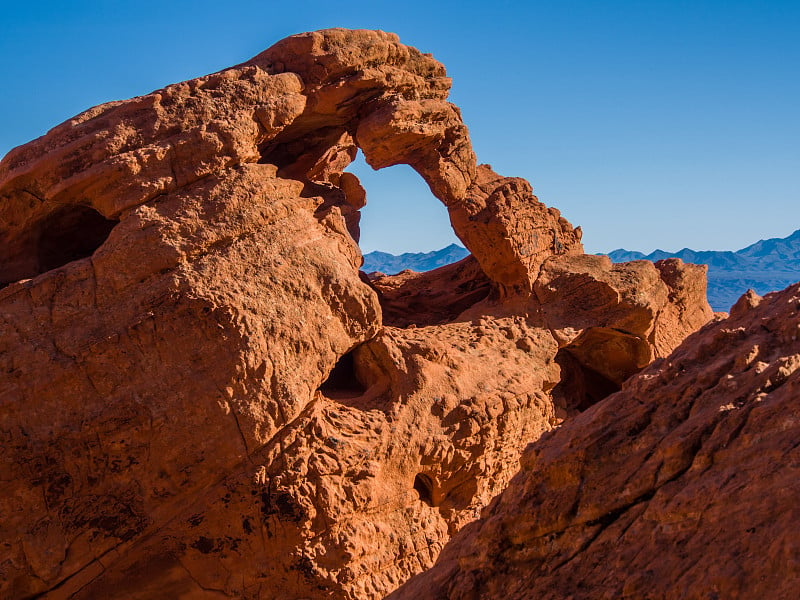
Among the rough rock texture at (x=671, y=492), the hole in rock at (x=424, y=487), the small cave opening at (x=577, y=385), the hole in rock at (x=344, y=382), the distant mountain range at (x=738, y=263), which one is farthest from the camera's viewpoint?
the distant mountain range at (x=738, y=263)

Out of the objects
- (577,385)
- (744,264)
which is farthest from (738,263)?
(577,385)

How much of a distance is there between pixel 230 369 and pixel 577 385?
4.85 meters

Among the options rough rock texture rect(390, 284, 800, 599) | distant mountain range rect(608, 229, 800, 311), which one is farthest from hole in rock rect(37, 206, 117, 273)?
distant mountain range rect(608, 229, 800, 311)

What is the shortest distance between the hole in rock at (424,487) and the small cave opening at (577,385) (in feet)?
8.33

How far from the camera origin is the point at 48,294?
6.49 metres

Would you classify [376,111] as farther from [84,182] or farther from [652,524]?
[652,524]

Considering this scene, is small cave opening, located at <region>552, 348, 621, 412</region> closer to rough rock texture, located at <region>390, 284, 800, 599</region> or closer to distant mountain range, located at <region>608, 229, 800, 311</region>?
rough rock texture, located at <region>390, 284, 800, 599</region>

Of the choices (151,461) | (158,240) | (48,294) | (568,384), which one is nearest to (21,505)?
(151,461)

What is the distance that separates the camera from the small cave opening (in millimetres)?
9547

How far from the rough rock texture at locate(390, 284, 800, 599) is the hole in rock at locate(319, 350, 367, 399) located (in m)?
2.99

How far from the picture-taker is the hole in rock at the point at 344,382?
7441 mm

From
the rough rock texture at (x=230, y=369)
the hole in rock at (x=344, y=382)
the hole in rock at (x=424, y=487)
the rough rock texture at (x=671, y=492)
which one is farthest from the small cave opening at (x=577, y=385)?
the rough rock texture at (x=671, y=492)

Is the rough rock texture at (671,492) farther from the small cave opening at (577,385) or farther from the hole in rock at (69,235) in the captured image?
the small cave opening at (577,385)

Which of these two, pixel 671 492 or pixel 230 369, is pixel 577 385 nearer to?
pixel 230 369
